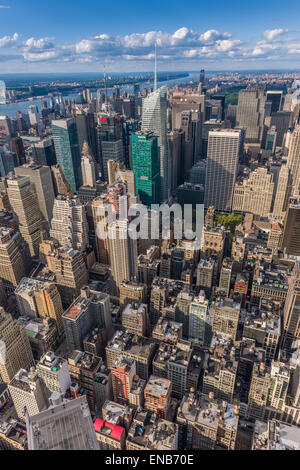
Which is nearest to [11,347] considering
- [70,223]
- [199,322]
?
[199,322]

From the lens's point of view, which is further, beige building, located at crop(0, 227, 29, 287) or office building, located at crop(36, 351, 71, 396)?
beige building, located at crop(0, 227, 29, 287)

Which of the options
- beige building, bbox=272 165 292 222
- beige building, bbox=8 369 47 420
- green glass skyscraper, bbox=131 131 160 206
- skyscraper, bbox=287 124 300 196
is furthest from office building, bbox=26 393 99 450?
skyscraper, bbox=287 124 300 196

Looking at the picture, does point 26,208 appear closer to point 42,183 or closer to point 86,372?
point 42,183

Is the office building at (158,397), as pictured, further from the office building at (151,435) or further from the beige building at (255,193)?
the beige building at (255,193)

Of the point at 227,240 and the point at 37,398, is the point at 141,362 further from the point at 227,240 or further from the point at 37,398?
the point at 227,240

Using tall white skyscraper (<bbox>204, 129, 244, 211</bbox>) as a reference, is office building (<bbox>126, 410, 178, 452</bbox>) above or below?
below

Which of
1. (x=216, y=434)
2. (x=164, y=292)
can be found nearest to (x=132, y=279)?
(x=164, y=292)

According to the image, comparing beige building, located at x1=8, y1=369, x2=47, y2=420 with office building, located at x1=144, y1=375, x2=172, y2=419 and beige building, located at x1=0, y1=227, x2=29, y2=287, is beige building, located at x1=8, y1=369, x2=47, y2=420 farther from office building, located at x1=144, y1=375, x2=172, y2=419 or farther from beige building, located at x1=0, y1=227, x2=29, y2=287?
beige building, located at x1=0, y1=227, x2=29, y2=287
